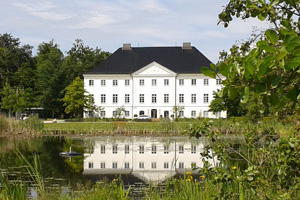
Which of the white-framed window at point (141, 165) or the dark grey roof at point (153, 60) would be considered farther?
the dark grey roof at point (153, 60)

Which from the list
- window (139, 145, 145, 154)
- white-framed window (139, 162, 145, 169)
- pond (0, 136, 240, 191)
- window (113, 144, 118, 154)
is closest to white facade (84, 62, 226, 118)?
pond (0, 136, 240, 191)

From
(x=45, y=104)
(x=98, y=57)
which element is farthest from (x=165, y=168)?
(x=98, y=57)

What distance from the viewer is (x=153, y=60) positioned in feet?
161

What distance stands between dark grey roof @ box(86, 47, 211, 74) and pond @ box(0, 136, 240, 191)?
94.4 ft

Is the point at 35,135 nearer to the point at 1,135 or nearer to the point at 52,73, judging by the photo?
the point at 1,135

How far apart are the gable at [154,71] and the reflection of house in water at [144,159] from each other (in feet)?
92.1

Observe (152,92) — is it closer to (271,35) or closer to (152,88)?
(152,88)

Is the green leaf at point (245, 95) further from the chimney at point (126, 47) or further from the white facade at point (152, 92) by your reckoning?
the chimney at point (126, 47)

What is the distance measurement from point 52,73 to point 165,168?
38.0m

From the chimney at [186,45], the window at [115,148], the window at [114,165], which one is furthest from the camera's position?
the chimney at [186,45]

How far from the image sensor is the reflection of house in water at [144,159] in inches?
432

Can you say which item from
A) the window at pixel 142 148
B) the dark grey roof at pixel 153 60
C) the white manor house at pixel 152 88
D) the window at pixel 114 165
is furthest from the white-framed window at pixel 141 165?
the dark grey roof at pixel 153 60

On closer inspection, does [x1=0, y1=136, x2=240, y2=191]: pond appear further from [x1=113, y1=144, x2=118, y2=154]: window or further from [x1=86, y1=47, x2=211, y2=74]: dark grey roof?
[x1=86, y1=47, x2=211, y2=74]: dark grey roof

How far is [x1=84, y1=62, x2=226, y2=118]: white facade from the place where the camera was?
154 feet
